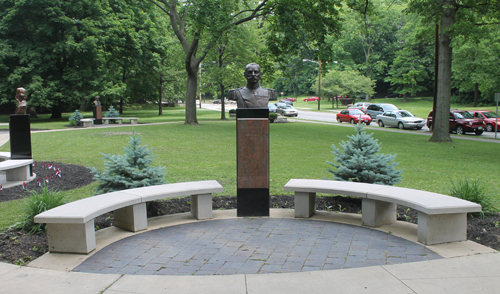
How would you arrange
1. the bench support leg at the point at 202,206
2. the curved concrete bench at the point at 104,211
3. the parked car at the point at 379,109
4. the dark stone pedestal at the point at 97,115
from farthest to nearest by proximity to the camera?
the parked car at the point at 379,109 → the dark stone pedestal at the point at 97,115 → the bench support leg at the point at 202,206 → the curved concrete bench at the point at 104,211

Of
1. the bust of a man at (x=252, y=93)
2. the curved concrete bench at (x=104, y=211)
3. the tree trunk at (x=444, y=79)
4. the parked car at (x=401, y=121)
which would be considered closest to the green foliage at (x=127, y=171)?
the curved concrete bench at (x=104, y=211)

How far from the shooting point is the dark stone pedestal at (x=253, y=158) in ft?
20.7

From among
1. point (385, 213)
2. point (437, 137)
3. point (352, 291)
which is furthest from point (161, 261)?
point (437, 137)

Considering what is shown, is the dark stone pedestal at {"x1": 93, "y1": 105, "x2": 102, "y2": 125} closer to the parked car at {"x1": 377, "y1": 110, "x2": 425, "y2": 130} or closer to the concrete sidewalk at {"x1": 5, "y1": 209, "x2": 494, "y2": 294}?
the parked car at {"x1": 377, "y1": 110, "x2": 425, "y2": 130}

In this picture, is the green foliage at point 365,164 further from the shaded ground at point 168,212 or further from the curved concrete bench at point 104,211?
the curved concrete bench at point 104,211

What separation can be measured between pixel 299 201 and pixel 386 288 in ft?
8.46

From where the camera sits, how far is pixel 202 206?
6.29 m

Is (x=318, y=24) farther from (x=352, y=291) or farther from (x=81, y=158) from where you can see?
(x=352, y=291)

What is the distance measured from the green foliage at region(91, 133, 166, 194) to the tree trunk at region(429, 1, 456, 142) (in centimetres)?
1704

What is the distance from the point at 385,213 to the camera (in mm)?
6094

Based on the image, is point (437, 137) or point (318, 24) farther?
point (318, 24)

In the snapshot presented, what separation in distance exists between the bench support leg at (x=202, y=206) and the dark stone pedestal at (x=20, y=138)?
5847 mm

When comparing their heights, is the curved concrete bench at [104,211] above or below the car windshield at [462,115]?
below

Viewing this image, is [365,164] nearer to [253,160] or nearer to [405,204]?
[405,204]
